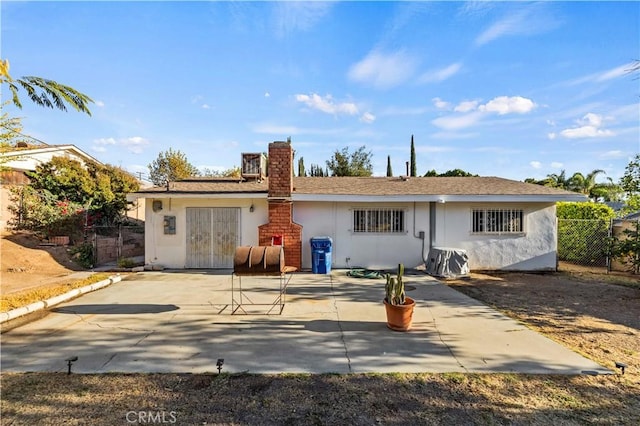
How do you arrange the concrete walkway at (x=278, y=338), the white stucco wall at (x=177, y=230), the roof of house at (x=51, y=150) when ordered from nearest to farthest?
1. the concrete walkway at (x=278, y=338)
2. the white stucco wall at (x=177, y=230)
3. the roof of house at (x=51, y=150)

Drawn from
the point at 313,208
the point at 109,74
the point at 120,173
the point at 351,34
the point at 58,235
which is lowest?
the point at 58,235

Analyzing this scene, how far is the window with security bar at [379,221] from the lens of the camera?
37.3 ft

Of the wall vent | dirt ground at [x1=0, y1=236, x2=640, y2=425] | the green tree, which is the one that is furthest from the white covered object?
the green tree

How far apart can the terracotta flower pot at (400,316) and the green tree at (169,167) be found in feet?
93.7

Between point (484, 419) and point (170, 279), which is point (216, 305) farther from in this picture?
point (484, 419)

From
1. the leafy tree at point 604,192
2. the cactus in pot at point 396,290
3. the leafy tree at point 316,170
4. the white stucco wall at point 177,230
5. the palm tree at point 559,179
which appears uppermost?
the leafy tree at point 316,170

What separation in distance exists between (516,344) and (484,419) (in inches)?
92.5

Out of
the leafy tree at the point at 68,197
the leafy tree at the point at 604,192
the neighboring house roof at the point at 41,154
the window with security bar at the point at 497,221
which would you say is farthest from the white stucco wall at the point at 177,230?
the leafy tree at the point at 604,192

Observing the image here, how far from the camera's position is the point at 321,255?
1039 centimetres

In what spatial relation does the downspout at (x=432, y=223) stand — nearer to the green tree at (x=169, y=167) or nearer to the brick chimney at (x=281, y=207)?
the brick chimney at (x=281, y=207)

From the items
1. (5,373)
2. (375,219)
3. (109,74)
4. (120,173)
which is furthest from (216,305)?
(120,173)

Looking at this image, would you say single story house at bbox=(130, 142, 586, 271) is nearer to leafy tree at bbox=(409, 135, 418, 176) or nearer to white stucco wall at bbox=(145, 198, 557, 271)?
white stucco wall at bbox=(145, 198, 557, 271)

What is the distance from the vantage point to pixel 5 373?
390 cm

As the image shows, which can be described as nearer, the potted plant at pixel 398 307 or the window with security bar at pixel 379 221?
the potted plant at pixel 398 307
